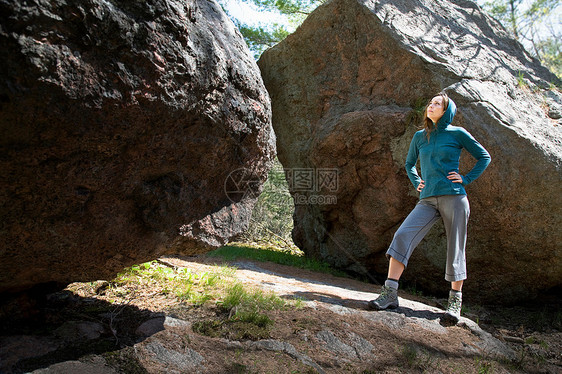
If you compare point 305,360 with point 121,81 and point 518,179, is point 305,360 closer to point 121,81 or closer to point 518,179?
point 121,81

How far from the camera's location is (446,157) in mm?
3699

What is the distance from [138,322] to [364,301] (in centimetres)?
210

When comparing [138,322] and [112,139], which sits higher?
[112,139]

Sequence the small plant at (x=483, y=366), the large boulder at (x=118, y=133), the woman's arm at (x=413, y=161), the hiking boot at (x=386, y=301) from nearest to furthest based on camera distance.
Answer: the large boulder at (x=118, y=133), the small plant at (x=483, y=366), the hiking boot at (x=386, y=301), the woman's arm at (x=413, y=161)

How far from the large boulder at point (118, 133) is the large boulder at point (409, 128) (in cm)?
314

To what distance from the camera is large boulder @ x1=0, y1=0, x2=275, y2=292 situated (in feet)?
5.40

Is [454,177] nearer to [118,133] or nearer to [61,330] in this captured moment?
[118,133]

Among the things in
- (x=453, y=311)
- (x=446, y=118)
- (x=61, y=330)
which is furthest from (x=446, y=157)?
(x=61, y=330)

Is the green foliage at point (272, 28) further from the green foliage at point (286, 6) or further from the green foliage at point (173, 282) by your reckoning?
the green foliage at point (173, 282)

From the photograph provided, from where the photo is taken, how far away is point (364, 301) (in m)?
3.84

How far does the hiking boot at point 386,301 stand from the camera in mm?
3574

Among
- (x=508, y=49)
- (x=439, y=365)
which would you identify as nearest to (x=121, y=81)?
(x=439, y=365)

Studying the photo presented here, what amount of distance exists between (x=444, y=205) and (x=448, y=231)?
25cm

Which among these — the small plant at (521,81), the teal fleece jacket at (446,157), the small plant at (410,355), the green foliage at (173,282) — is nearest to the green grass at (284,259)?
the green foliage at (173,282)
